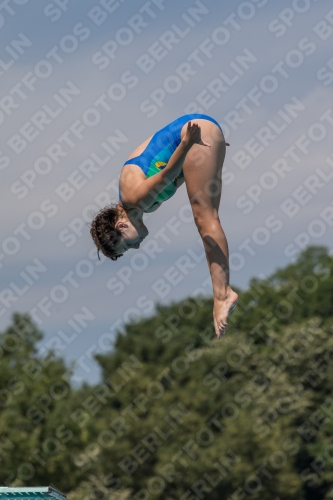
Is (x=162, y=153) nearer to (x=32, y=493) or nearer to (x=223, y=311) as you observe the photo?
(x=223, y=311)

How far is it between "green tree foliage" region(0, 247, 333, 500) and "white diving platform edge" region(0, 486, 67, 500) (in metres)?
26.7

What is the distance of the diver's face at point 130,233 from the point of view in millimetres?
10922

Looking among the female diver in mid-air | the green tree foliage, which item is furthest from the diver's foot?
the green tree foliage

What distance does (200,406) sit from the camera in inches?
1937

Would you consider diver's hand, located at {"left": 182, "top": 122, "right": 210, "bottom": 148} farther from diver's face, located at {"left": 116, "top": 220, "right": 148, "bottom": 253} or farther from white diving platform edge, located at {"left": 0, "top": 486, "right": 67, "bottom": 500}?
white diving platform edge, located at {"left": 0, "top": 486, "right": 67, "bottom": 500}

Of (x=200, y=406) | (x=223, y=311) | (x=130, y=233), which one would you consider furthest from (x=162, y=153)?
(x=200, y=406)

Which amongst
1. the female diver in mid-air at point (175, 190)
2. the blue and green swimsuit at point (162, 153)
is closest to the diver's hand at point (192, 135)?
the female diver in mid-air at point (175, 190)

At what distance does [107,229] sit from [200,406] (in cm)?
3902

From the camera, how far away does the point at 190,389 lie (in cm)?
4994

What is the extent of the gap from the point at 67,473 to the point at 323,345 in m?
17.6

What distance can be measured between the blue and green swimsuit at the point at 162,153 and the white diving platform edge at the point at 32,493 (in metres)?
3.18

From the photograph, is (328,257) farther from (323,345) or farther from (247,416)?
(247,416)

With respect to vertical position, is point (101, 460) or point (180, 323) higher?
point (180, 323)

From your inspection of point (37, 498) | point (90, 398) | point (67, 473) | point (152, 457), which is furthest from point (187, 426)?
point (37, 498)
